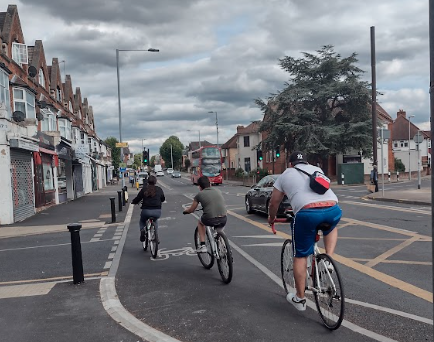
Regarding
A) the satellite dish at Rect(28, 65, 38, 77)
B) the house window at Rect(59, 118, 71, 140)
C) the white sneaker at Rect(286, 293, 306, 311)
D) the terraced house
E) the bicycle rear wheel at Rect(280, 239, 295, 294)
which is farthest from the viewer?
the house window at Rect(59, 118, 71, 140)

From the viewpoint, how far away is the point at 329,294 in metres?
4.32

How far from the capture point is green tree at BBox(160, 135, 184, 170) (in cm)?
14450

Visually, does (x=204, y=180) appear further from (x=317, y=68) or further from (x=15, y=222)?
(x=317, y=68)

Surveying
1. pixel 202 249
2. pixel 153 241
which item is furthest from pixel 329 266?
pixel 153 241

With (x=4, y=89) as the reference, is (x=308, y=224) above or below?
below

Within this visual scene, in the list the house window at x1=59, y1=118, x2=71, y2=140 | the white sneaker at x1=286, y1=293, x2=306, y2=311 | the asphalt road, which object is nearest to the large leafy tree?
the house window at x1=59, y1=118, x2=71, y2=140

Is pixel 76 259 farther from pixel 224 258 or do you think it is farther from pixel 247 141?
pixel 247 141

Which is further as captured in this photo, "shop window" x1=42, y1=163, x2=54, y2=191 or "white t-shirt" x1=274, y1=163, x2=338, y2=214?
"shop window" x1=42, y1=163, x2=54, y2=191

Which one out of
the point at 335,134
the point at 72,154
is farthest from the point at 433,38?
the point at 335,134

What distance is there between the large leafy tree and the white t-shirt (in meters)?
33.3

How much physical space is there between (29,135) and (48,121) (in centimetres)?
832

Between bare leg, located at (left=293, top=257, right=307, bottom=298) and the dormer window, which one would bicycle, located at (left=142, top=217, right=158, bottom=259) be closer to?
bare leg, located at (left=293, top=257, right=307, bottom=298)

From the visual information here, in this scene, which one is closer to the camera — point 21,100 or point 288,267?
point 288,267

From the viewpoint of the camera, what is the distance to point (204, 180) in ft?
23.3
